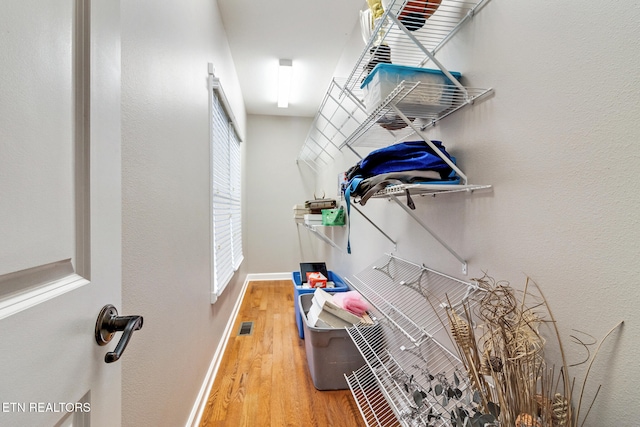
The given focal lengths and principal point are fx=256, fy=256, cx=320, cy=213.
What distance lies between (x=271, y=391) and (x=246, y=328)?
3.02 feet

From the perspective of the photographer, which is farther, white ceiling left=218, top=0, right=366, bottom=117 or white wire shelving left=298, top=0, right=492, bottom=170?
white ceiling left=218, top=0, right=366, bottom=117

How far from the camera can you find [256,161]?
3.99 m

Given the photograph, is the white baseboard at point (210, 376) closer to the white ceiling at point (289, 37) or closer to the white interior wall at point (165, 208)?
the white interior wall at point (165, 208)

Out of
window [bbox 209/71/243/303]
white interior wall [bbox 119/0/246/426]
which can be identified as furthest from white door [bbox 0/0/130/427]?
window [bbox 209/71/243/303]

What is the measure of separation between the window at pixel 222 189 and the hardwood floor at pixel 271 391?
53 centimetres

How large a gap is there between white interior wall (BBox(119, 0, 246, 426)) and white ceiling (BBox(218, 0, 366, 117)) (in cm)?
56

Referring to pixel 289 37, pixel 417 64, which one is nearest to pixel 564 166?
pixel 417 64

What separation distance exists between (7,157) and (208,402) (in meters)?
1.66

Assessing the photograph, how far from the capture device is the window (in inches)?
71.4

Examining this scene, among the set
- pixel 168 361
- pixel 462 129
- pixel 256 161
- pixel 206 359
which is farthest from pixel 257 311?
pixel 462 129

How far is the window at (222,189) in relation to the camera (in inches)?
71.4

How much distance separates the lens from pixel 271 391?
61.2 inches

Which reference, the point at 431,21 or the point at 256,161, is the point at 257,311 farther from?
the point at 431,21

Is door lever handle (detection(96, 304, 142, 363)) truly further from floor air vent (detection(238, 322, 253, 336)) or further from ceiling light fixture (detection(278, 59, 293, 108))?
ceiling light fixture (detection(278, 59, 293, 108))
